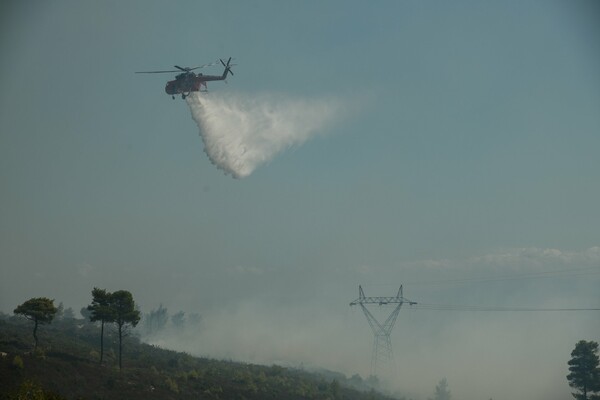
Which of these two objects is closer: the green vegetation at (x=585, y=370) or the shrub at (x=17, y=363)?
the shrub at (x=17, y=363)

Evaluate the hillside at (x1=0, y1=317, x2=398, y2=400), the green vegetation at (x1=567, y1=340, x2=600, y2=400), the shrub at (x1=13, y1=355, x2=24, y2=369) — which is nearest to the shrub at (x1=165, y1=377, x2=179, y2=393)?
the hillside at (x1=0, y1=317, x2=398, y2=400)

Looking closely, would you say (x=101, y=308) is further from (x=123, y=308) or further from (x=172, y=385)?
(x=172, y=385)

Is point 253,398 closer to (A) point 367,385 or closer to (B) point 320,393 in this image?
(B) point 320,393

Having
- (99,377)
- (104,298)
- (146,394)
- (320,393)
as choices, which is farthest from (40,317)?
(320,393)

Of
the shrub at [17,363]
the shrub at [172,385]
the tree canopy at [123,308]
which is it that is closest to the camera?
the shrub at [17,363]

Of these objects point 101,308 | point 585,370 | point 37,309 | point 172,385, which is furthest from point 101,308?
point 585,370

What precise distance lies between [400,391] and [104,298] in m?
140

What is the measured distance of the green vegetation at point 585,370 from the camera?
8600 cm

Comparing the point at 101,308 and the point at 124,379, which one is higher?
the point at 101,308

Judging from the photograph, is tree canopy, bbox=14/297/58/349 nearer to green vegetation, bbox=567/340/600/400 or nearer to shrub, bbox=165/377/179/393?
shrub, bbox=165/377/179/393

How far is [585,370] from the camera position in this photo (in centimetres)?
8712

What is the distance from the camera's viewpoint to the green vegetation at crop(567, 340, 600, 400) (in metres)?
86.0

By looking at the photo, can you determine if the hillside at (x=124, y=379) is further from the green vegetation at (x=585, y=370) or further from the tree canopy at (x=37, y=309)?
the green vegetation at (x=585, y=370)

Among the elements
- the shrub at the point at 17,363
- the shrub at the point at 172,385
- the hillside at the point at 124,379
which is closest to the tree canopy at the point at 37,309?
the hillside at the point at 124,379
